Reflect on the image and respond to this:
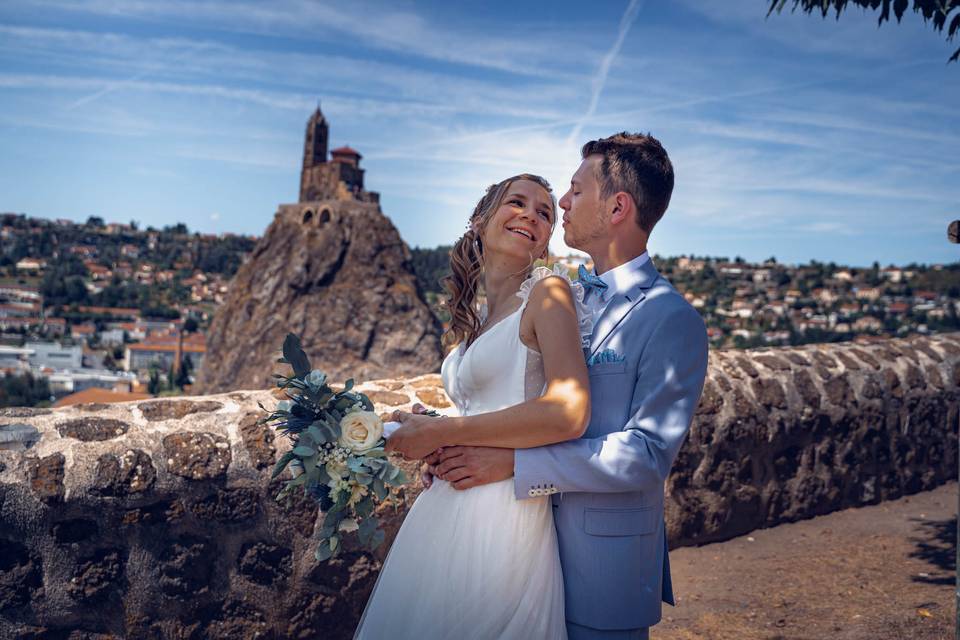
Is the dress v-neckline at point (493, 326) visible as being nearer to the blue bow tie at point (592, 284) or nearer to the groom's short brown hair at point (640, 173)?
the blue bow tie at point (592, 284)

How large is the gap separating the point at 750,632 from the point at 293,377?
8.61ft

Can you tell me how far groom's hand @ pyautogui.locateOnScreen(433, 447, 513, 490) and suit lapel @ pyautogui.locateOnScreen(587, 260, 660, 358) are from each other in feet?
1.04

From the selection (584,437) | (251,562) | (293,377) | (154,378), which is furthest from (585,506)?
(154,378)

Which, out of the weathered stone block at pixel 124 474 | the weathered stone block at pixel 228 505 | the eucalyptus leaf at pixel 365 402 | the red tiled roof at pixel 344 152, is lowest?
the weathered stone block at pixel 228 505

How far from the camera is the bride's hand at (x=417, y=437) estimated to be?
185cm

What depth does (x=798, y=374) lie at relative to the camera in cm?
474

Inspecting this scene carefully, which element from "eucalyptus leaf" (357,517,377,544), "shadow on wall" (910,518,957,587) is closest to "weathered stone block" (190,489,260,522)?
"eucalyptus leaf" (357,517,377,544)

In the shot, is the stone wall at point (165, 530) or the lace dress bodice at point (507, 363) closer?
the lace dress bodice at point (507, 363)

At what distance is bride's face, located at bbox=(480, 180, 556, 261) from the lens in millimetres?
2094

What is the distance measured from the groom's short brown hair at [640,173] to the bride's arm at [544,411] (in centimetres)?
26

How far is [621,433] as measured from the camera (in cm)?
175

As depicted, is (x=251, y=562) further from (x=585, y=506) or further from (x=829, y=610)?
(x=829, y=610)

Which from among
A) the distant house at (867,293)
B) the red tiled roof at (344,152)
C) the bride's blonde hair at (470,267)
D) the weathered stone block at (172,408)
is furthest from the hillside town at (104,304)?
the bride's blonde hair at (470,267)

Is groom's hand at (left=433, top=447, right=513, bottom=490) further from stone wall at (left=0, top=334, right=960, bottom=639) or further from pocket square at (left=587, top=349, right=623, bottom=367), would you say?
stone wall at (left=0, top=334, right=960, bottom=639)
